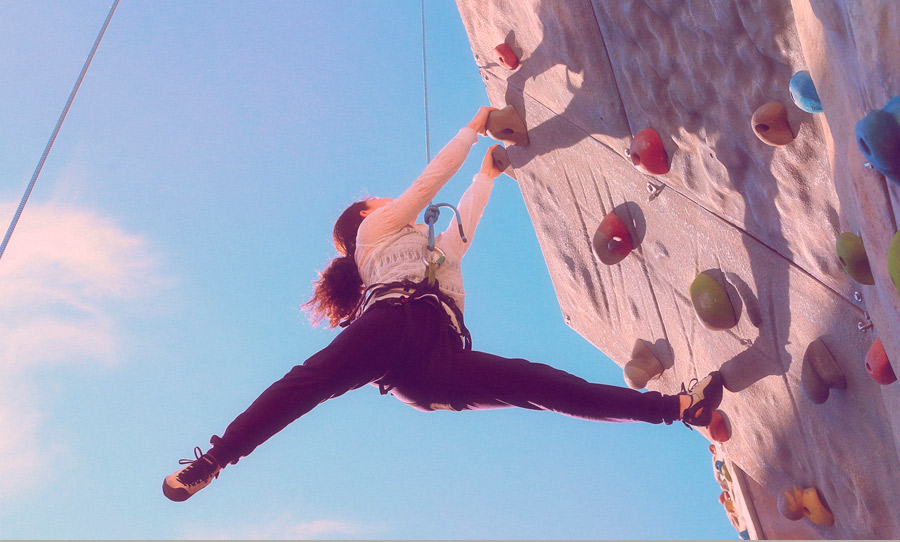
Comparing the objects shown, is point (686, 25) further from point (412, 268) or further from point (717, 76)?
Result: point (412, 268)

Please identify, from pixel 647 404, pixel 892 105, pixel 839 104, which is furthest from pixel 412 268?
pixel 892 105

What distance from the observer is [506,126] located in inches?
112

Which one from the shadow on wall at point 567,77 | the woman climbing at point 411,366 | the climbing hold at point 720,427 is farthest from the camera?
the climbing hold at point 720,427

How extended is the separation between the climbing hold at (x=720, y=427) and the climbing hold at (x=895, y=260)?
1.36 metres

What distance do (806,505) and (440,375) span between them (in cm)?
110

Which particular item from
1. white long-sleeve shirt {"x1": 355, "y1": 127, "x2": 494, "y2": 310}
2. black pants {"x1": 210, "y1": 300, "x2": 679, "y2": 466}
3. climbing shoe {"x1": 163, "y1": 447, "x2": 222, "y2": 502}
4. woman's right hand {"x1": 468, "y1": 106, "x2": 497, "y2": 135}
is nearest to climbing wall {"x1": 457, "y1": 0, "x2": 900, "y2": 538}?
woman's right hand {"x1": 468, "y1": 106, "x2": 497, "y2": 135}

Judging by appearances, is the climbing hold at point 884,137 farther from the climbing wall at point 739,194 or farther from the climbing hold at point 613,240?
the climbing hold at point 613,240

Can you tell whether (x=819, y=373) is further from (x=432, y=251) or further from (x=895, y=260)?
(x=432, y=251)

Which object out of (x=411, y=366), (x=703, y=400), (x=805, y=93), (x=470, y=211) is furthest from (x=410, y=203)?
(x=805, y=93)

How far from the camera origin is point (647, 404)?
7.02 ft

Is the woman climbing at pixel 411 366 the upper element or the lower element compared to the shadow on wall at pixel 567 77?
lower

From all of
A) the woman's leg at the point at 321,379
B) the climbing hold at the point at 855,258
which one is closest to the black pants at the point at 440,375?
the woman's leg at the point at 321,379

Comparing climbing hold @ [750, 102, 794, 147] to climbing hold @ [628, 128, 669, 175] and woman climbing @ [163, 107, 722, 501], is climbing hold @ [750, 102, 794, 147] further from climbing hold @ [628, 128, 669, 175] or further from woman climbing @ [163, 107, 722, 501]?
woman climbing @ [163, 107, 722, 501]

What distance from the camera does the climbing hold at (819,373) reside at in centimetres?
188
